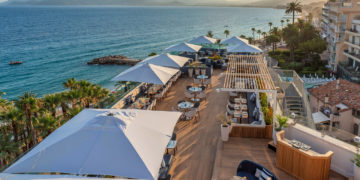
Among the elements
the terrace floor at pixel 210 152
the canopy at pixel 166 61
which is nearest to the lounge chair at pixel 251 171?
the terrace floor at pixel 210 152

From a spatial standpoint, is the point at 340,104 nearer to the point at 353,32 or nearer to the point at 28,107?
the point at 353,32

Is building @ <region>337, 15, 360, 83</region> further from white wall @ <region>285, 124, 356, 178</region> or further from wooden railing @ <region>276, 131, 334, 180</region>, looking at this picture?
wooden railing @ <region>276, 131, 334, 180</region>

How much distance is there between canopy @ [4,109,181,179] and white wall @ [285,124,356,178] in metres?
4.33

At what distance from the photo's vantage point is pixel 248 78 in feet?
38.6

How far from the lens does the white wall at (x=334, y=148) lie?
7546 millimetres

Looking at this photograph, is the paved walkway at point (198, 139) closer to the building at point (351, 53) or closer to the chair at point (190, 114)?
the chair at point (190, 114)

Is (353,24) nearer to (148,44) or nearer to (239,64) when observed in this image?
(239,64)

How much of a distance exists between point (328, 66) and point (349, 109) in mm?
25297

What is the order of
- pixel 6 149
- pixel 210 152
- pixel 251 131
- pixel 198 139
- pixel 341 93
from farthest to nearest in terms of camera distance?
1. pixel 341 93
2. pixel 6 149
3. pixel 198 139
4. pixel 251 131
5. pixel 210 152

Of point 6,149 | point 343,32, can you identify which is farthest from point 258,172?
point 343,32

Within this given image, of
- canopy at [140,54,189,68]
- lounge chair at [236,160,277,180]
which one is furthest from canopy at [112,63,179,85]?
lounge chair at [236,160,277,180]

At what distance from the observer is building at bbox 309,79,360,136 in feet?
73.1

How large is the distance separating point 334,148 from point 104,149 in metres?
6.32

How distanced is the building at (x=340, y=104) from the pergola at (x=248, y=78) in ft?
36.8
